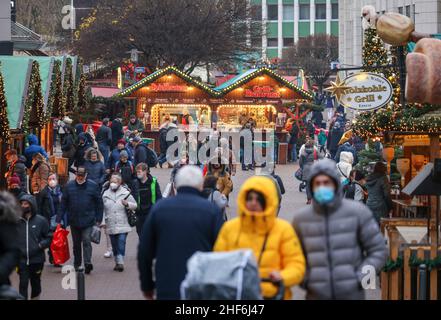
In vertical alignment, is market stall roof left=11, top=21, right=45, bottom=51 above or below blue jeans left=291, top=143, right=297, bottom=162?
above

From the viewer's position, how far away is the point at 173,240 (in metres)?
8.76

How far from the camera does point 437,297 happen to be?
1182 cm

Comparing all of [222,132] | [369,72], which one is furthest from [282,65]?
[369,72]

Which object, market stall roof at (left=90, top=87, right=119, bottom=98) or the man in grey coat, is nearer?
the man in grey coat

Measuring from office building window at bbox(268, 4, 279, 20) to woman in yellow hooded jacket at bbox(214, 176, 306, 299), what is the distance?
115 metres

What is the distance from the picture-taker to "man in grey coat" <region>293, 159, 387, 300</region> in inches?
332

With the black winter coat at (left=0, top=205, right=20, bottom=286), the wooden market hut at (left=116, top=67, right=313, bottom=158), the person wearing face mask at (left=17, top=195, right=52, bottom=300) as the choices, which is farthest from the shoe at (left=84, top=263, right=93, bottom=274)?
the wooden market hut at (left=116, top=67, right=313, bottom=158)

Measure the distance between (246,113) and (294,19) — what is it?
76.2m

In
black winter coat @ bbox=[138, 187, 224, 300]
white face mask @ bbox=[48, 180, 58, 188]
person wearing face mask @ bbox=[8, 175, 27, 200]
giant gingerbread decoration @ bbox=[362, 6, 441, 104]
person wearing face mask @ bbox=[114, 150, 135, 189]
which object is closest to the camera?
black winter coat @ bbox=[138, 187, 224, 300]

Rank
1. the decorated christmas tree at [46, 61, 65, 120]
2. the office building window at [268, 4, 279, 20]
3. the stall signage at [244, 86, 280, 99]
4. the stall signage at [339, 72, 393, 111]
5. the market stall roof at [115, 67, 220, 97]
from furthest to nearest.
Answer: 1. the office building window at [268, 4, 279, 20]
2. the stall signage at [244, 86, 280, 99]
3. the market stall roof at [115, 67, 220, 97]
4. the decorated christmas tree at [46, 61, 65, 120]
5. the stall signage at [339, 72, 393, 111]

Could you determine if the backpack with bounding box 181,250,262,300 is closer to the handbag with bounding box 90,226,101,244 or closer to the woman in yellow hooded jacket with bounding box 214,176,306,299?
the woman in yellow hooded jacket with bounding box 214,176,306,299

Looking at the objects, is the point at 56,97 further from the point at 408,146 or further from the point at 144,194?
the point at 144,194
